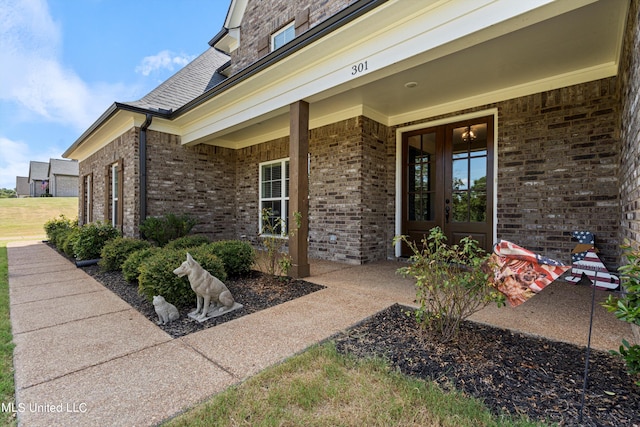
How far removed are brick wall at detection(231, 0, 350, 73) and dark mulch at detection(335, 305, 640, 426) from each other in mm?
6012

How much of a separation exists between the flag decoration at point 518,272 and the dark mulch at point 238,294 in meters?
2.23

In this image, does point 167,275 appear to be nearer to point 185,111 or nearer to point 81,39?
point 185,111

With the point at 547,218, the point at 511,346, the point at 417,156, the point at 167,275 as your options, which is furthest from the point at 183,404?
the point at 417,156

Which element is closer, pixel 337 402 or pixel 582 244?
pixel 337 402

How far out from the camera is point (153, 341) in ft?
7.87

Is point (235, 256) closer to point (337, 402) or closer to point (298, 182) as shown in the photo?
point (298, 182)

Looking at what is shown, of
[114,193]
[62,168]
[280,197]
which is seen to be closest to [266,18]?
[280,197]

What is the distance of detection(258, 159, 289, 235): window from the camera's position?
7160 millimetres

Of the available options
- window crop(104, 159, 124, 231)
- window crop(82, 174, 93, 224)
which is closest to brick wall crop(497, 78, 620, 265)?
window crop(104, 159, 124, 231)

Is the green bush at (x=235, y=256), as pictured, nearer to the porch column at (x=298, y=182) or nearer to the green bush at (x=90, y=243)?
the porch column at (x=298, y=182)

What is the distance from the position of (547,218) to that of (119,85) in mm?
37331

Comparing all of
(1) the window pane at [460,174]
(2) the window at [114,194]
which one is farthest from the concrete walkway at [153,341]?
(2) the window at [114,194]

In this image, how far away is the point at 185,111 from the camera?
6.20 metres

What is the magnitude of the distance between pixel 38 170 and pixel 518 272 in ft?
176
